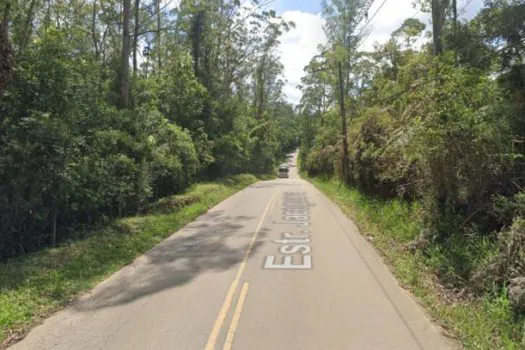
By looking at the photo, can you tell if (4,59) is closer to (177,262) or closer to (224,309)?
(177,262)

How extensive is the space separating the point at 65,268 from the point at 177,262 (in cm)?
227

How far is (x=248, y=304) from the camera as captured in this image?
23.4ft

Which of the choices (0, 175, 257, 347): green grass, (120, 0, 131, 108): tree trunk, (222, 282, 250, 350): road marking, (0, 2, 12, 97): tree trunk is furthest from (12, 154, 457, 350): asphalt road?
(120, 0, 131, 108): tree trunk

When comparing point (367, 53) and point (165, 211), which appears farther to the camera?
point (367, 53)

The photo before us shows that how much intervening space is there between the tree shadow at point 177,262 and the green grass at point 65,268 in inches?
12.8

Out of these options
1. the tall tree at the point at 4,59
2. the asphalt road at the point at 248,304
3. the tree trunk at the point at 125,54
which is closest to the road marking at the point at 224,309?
the asphalt road at the point at 248,304

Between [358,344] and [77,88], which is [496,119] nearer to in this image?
[358,344]

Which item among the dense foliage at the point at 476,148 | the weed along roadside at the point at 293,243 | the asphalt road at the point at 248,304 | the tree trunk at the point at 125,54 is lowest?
the asphalt road at the point at 248,304

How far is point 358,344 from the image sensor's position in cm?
561

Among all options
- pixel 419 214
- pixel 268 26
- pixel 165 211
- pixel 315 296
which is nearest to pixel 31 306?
pixel 315 296

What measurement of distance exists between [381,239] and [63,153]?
8.38 m

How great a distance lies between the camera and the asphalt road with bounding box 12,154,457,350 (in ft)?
18.9

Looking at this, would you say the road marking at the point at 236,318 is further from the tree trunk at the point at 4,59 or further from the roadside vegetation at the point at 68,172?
the tree trunk at the point at 4,59

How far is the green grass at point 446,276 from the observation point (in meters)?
5.85
